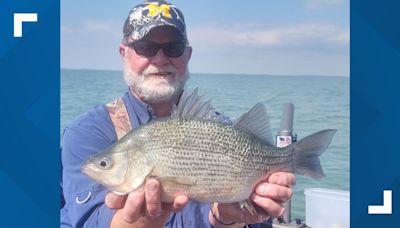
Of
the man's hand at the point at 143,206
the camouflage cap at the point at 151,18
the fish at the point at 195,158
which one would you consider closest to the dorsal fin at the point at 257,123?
the fish at the point at 195,158

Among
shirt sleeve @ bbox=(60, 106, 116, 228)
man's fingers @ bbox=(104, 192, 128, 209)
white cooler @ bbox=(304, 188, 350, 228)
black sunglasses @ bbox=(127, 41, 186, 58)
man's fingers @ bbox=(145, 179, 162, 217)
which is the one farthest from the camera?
white cooler @ bbox=(304, 188, 350, 228)

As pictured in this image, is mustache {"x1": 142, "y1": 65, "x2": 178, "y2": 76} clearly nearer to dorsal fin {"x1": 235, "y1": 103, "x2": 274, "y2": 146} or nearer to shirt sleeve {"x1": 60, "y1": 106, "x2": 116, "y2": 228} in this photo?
shirt sleeve {"x1": 60, "y1": 106, "x2": 116, "y2": 228}

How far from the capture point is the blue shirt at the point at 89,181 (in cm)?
209

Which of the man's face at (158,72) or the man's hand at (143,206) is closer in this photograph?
the man's hand at (143,206)

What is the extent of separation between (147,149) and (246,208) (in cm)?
44

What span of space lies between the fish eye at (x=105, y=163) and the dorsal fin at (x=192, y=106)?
0.28 m

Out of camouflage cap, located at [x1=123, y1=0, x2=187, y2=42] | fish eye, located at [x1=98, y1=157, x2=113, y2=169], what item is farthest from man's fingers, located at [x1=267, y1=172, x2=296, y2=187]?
camouflage cap, located at [x1=123, y1=0, x2=187, y2=42]

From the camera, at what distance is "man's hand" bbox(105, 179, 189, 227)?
5.51ft

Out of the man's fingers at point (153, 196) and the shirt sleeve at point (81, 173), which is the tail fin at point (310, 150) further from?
the shirt sleeve at point (81, 173)

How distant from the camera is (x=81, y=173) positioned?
2195mm

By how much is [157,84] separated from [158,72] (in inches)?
2.5

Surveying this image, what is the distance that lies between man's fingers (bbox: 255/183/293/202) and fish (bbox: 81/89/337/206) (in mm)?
30

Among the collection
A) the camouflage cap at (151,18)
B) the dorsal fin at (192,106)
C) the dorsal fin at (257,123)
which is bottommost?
the dorsal fin at (257,123)
